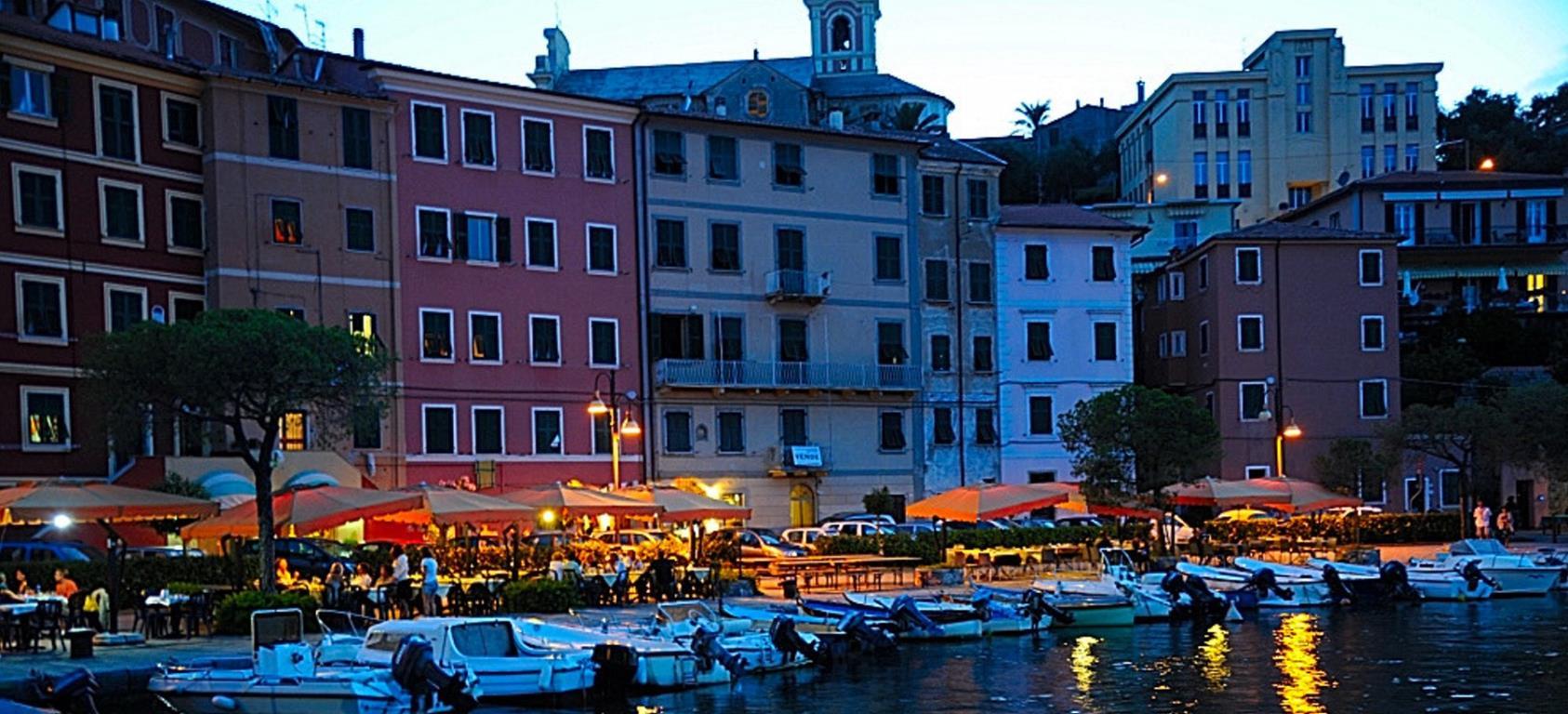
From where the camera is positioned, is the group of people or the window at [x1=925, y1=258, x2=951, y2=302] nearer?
the group of people

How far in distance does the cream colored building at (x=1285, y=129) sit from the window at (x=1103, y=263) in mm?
29469

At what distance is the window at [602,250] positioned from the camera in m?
54.4

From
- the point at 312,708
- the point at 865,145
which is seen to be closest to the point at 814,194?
the point at 865,145

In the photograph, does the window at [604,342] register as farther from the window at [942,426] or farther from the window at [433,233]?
the window at [942,426]

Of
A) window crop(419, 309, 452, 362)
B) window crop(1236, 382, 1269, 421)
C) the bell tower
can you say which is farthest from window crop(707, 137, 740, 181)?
the bell tower

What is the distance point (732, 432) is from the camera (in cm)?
5638

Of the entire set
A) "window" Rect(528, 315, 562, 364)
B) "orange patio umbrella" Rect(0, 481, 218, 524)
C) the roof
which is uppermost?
the roof

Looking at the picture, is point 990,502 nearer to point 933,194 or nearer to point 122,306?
point 933,194

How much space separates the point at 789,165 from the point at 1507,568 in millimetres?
25454

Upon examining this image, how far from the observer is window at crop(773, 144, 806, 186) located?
58.0 meters

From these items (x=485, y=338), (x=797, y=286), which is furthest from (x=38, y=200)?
(x=797, y=286)

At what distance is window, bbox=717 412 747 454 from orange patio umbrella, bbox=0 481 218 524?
23.6m

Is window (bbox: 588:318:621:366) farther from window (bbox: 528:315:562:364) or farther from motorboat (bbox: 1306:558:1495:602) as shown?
motorboat (bbox: 1306:558:1495:602)

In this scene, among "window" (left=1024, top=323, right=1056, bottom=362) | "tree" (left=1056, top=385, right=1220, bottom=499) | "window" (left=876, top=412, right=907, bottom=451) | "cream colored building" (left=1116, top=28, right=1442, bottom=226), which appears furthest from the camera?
"cream colored building" (left=1116, top=28, right=1442, bottom=226)
